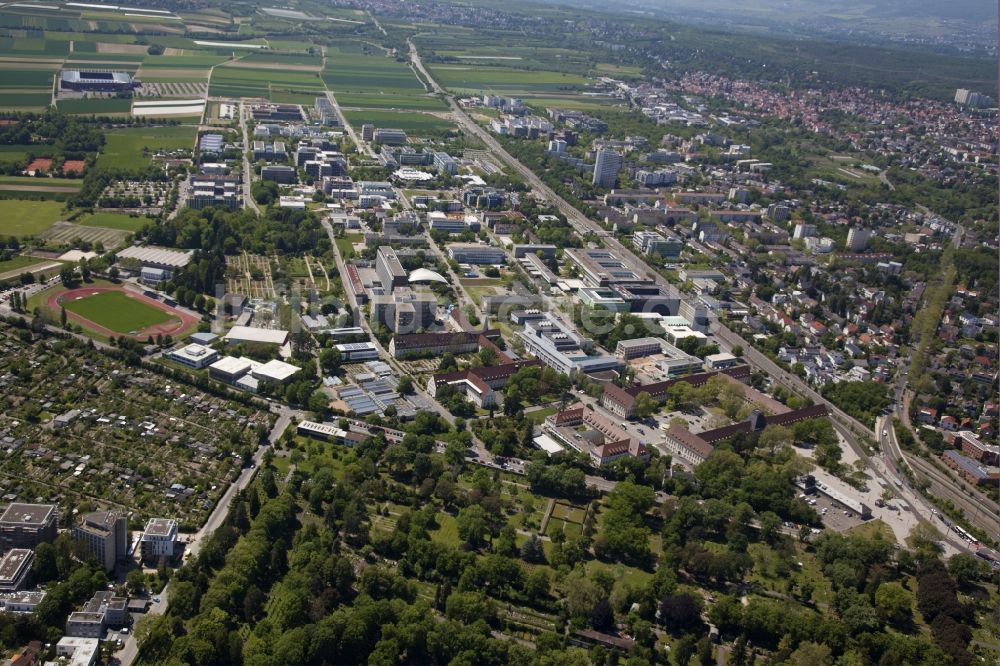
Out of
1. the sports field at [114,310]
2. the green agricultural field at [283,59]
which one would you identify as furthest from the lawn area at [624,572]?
the green agricultural field at [283,59]

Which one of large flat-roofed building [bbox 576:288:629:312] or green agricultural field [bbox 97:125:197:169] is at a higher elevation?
green agricultural field [bbox 97:125:197:169]

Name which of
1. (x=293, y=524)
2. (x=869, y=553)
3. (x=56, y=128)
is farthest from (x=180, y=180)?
(x=869, y=553)

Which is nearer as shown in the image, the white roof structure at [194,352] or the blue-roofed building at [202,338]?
the white roof structure at [194,352]

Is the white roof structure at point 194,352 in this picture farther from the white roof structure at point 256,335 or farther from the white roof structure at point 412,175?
the white roof structure at point 412,175

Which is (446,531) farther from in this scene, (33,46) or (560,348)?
(33,46)


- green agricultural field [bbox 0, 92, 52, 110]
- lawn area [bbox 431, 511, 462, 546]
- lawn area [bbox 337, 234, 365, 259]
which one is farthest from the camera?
green agricultural field [bbox 0, 92, 52, 110]

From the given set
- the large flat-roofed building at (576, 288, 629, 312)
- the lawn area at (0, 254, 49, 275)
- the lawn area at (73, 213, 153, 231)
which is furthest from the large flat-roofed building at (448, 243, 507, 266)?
the lawn area at (0, 254, 49, 275)

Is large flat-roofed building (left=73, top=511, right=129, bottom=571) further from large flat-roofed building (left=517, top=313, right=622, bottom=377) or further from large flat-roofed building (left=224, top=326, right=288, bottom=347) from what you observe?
large flat-roofed building (left=517, top=313, right=622, bottom=377)

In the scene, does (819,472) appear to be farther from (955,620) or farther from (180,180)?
Answer: (180,180)
